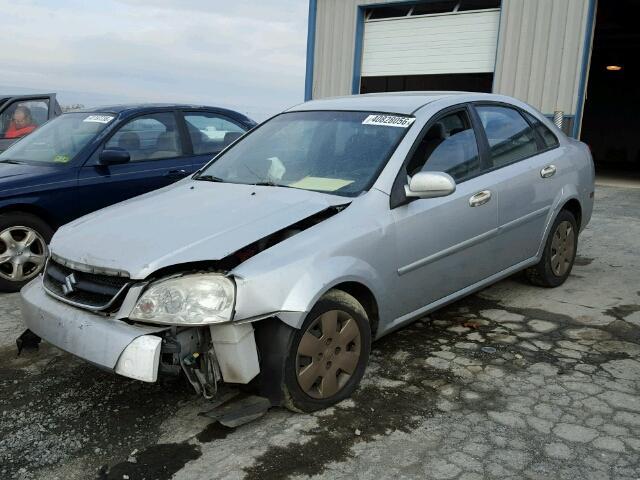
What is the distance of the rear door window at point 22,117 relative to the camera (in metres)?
8.36

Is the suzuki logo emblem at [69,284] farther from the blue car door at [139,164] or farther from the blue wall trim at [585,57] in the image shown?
the blue wall trim at [585,57]

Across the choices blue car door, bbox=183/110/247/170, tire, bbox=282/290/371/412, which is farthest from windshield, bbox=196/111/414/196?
blue car door, bbox=183/110/247/170

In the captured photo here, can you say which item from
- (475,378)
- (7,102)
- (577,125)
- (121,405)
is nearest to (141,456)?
(121,405)

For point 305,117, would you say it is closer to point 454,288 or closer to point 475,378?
point 454,288

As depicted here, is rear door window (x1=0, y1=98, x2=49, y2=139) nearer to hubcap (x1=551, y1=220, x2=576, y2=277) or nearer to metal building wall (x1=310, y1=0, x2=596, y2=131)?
hubcap (x1=551, y1=220, x2=576, y2=277)

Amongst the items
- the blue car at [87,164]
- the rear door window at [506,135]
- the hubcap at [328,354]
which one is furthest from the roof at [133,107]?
the hubcap at [328,354]

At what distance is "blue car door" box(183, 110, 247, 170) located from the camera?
6145 millimetres

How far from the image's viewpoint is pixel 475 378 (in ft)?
11.3

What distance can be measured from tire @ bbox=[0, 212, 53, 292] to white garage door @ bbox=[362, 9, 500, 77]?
8.89 m

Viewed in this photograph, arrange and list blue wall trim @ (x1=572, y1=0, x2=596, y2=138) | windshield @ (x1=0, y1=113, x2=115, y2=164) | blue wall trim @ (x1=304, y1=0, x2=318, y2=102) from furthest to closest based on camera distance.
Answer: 1. blue wall trim @ (x1=304, y1=0, x2=318, y2=102)
2. blue wall trim @ (x1=572, y1=0, x2=596, y2=138)
3. windshield @ (x1=0, y1=113, x2=115, y2=164)

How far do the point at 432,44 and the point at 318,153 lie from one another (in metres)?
9.29

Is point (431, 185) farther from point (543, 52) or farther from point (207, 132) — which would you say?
point (543, 52)

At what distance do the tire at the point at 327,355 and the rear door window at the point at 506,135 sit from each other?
1709mm

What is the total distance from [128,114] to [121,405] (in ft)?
11.2
